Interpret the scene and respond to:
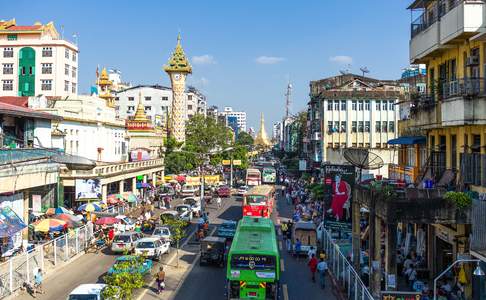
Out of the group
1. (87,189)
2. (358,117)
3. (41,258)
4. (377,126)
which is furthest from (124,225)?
(377,126)

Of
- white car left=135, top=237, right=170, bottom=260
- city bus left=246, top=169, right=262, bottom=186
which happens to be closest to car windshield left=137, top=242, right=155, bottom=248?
white car left=135, top=237, right=170, bottom=260

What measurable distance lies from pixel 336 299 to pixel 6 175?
1742 cm

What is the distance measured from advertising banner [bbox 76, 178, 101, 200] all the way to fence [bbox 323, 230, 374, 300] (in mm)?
18755

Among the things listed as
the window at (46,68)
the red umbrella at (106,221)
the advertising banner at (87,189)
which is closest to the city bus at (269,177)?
the window at (46,68)

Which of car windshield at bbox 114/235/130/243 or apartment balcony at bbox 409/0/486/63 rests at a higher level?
apartment balcony at bbox 409/0/486/63

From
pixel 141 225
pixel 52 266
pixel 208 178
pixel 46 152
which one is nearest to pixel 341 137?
pixel 208 178

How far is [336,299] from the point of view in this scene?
24.1 metres

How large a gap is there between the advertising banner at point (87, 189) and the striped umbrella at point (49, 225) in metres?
10.0

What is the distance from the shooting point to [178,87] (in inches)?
3812

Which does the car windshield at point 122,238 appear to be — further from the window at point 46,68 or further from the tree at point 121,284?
the window at point 46,68

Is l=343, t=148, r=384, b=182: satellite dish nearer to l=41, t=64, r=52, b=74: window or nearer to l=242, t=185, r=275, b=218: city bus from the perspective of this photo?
l=242, t=185, r=275, b=218: city bus

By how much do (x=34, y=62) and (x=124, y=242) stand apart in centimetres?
5476

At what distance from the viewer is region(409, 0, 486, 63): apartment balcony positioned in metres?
19.8

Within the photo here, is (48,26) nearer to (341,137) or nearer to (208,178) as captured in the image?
(208,178)
